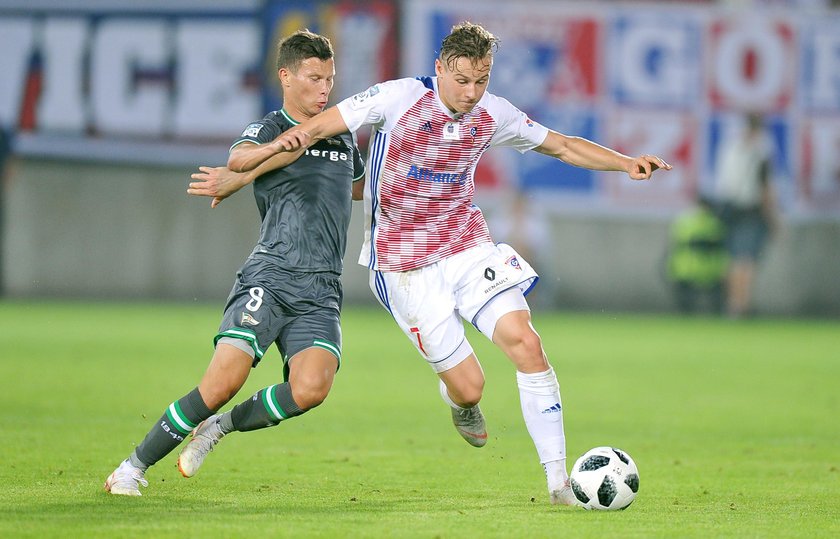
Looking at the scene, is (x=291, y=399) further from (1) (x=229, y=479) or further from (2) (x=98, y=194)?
(2) (x=98, y=194)

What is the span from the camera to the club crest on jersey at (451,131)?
679 centimetres

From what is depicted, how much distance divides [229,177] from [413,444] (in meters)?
2.91

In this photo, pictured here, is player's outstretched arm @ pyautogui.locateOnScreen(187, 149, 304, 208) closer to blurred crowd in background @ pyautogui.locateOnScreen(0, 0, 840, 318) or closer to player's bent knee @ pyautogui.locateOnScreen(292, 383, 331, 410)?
player's bent knee @ pyautogui.locateOnScreen(292, 383, 331, 410)

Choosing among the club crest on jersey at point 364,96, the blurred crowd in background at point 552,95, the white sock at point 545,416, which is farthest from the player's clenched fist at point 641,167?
the blurred crowd in background at point 552,95

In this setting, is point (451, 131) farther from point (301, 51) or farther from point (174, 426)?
point (174, 426)

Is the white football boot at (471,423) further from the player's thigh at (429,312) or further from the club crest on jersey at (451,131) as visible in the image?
the club crest on jersey at (451,131)

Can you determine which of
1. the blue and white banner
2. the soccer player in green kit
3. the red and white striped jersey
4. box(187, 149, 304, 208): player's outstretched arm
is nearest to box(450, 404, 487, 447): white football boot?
the red and white striped jersey

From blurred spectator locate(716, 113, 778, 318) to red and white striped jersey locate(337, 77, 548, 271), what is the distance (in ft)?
52.0

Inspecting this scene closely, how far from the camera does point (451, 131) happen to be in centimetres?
680

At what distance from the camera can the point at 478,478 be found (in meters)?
7.29

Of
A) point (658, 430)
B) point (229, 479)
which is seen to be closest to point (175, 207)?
point (658, 430)

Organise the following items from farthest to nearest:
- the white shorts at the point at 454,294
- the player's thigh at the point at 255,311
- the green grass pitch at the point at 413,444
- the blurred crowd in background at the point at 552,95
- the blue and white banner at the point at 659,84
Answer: the blue and white banner at the point at 659,84 → the blurred crowd in background at the point at 552,95 → the white shorts at the point at 454,294 → the player's thigh at the point at 255,311 → the green grass pitch at the point at 413,444

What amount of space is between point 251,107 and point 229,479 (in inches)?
632

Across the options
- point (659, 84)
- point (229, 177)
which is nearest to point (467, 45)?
point (229, 177)
